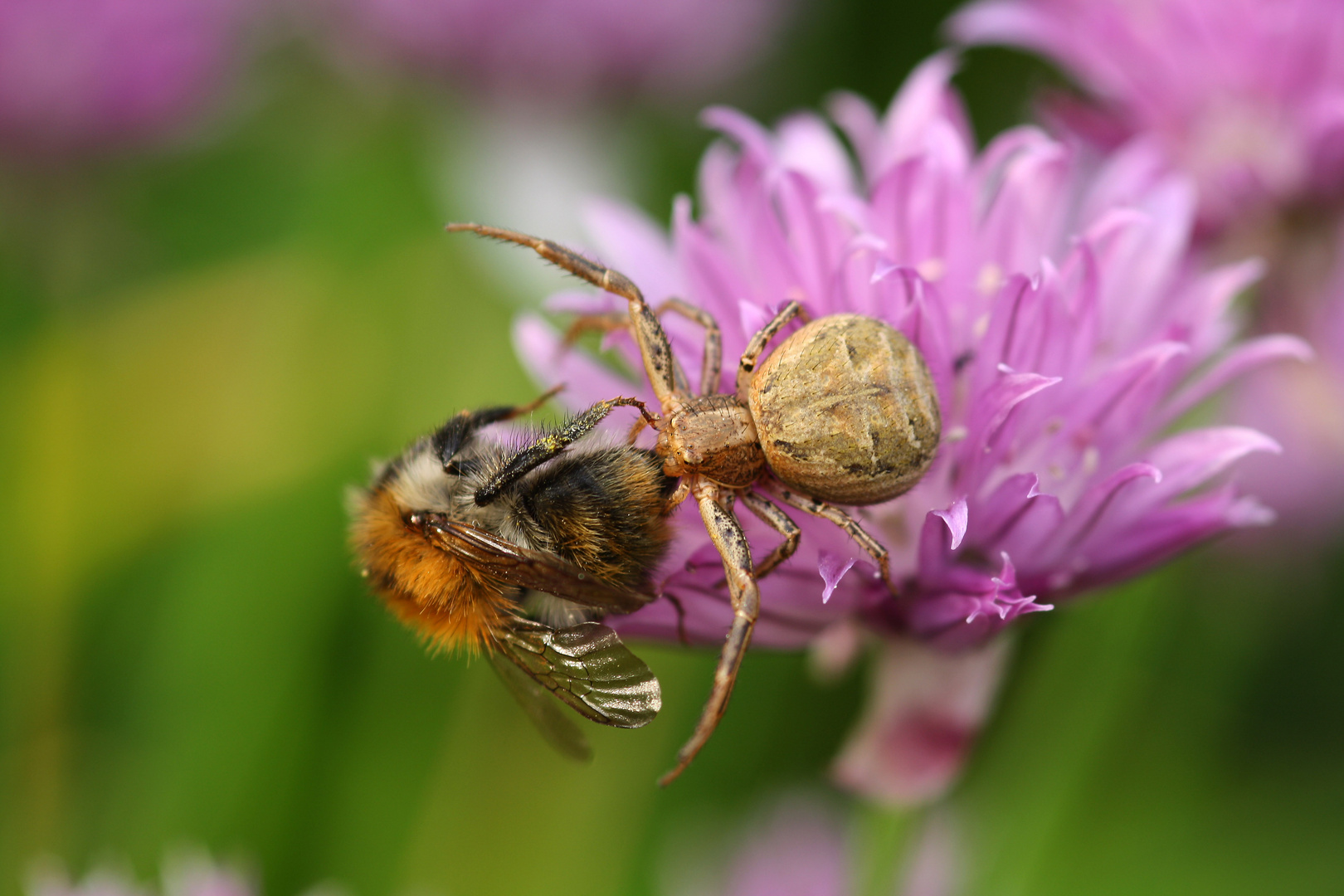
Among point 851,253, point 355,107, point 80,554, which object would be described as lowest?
point 80,554

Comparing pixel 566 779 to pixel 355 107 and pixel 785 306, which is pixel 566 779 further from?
pixel 355 107

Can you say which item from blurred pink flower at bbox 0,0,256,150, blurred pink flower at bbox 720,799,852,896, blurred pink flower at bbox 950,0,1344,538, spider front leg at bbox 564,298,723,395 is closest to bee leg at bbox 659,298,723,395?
spider front leg at bbox 564,298,723,395

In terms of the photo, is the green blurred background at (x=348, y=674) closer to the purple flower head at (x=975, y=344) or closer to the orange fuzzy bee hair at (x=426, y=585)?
the purple flower head at (x=975, y=344)

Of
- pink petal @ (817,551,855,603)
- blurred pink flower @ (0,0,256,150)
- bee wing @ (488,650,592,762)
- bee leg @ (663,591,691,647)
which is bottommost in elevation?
bee wing @ (488,650,592,762)

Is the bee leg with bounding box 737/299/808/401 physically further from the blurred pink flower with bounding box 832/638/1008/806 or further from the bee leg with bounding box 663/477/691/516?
the blurred pink flower with bounding box 832/638/1008/806

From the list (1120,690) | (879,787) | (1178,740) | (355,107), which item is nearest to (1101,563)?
(879,787)

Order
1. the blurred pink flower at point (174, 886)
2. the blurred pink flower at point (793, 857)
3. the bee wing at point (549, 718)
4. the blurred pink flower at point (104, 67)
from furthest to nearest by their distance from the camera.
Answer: the blurred pink flower at point (104, 67)
the blurred pink flower at point (793, 857)
the blurred pink flower at point (174, 886)
the bee wing at point (549, 718)

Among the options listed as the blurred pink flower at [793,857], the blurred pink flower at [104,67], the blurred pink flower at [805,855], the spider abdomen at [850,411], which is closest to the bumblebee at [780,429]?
the spider abdomen at [850,411]
